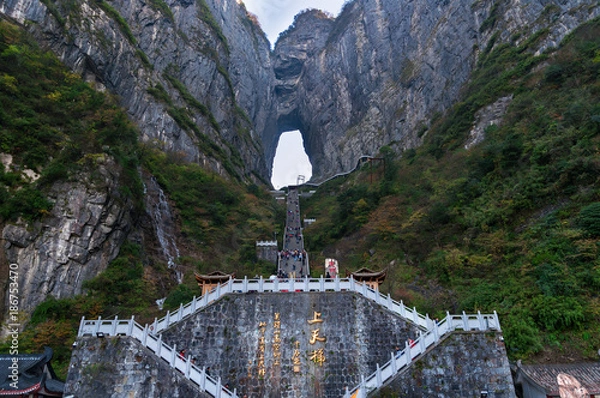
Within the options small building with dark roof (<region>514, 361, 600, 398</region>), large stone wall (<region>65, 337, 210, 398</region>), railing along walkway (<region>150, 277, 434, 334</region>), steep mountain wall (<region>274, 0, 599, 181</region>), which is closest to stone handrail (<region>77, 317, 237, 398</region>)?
large stone wall (<region>65, 337, 210, 398</region>)

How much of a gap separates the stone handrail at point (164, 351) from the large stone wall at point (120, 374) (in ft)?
0.45

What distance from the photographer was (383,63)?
58.9 m

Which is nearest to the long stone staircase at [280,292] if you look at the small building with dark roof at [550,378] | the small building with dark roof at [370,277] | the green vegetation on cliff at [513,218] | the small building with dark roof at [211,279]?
the small building with dark roof at [370,277]

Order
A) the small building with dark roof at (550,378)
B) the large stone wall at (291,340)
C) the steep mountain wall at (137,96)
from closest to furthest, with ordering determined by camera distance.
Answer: the small building with dark roof at (550,378), the large stone wall at (291,340), the steep mountain wall at (137,96)

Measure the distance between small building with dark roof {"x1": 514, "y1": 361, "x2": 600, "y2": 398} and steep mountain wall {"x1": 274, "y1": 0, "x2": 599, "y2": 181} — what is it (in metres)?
27.6

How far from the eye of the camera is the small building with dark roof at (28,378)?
989 cm

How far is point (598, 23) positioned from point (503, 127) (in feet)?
33.0

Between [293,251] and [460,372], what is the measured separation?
57.4 ft

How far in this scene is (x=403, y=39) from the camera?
5616cm

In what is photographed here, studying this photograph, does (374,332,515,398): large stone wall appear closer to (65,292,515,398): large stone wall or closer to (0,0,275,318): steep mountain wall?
(65,292,515,398): large stone wall

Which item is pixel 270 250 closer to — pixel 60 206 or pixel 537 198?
pixel 60 206

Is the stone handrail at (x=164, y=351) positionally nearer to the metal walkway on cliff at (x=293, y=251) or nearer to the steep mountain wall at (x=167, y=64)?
the metal walkway on cliff at (x=293, y=251)

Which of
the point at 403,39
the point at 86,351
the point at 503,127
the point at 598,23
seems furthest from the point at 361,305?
the point at 403,39

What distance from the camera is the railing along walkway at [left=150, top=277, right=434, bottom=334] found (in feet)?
41.8
